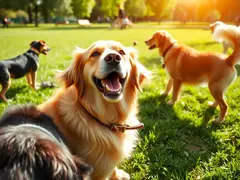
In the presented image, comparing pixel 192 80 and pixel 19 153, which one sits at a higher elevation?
pixel 19 153

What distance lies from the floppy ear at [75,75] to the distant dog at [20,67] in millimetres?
2665

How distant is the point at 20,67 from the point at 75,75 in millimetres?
3241

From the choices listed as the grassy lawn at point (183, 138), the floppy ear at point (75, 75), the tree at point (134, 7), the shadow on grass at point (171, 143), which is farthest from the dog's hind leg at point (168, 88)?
the tree at point (134, 7)

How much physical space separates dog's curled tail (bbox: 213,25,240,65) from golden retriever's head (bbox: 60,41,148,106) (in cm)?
219

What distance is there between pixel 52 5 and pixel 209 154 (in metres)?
50.1

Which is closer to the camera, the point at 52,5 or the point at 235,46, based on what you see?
the point at 235,46

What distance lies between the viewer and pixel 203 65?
182 inches

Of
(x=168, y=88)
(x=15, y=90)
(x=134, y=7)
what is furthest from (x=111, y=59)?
(x=134, y=7)

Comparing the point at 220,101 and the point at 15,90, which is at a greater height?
the point at 220,101

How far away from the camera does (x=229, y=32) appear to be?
4219mm

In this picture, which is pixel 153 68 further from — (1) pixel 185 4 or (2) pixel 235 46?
(1) pixel 185 4

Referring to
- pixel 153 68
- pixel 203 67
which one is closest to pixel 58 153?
pixel 203 67

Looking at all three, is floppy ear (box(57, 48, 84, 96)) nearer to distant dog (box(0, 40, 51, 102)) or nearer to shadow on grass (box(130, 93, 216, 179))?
shadow on grass (box(130, 93, 216, 179))

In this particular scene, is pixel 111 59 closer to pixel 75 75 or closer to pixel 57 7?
pixel 75 75
